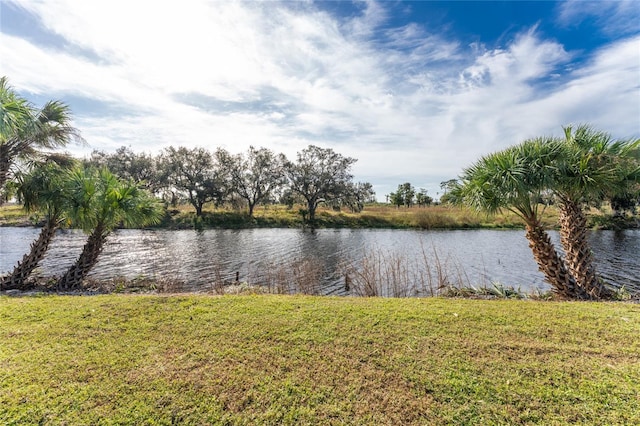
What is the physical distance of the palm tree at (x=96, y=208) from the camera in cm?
820

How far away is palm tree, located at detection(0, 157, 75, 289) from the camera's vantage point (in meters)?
7.96

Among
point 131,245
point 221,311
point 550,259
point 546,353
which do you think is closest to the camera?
point 546,353

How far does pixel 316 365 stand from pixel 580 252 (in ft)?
25.3

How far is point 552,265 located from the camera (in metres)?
7.52

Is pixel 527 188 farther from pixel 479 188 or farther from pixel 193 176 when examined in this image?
pixel 193 176

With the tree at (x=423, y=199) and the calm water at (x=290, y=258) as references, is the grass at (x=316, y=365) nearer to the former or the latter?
the calm water at (x=290, y=258)

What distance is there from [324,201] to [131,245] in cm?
2488

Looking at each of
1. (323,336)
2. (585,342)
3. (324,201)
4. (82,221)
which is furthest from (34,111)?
(324,201)

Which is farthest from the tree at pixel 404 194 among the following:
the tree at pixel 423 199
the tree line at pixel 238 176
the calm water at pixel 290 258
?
the calm water at pixel 290 258

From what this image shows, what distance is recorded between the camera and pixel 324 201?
40.7 metres

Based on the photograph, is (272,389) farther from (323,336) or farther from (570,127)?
(570,127)

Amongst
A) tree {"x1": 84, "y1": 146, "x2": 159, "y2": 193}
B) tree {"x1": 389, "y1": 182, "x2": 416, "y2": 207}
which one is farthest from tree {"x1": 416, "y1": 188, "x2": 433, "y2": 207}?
tree {"x1": 84, "y1": 146, "x2": 159, "y2": 193}

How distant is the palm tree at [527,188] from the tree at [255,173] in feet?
116

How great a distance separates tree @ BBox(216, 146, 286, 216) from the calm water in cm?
1784
